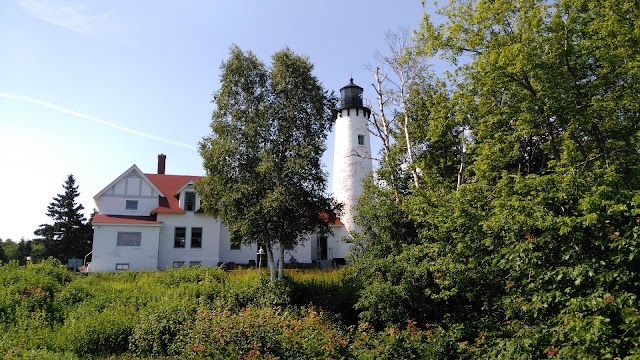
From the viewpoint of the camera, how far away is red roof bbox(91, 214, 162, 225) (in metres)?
26.0

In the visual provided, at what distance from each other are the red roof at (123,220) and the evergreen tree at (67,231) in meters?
18.1

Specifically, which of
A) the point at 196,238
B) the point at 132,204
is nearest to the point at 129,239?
the point at 132,204

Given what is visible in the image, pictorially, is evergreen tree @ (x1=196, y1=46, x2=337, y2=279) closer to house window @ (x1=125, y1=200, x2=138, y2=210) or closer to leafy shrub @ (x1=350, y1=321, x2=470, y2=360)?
leafy shrub @ (x1=350, y1=321, x2=470, y2=360)

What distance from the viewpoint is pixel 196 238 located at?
28.2 meters

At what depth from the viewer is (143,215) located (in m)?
27.8

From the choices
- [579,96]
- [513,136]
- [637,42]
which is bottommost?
[513,136]

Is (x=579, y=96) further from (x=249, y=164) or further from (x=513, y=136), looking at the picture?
(x=249, y=164)

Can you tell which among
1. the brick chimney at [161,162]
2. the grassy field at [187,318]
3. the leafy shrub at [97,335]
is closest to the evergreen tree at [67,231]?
the brick chimney at [161,162]

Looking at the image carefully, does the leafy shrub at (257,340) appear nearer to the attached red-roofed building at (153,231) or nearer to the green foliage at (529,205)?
the green foliage at (529,205)

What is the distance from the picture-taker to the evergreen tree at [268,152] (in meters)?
16.9

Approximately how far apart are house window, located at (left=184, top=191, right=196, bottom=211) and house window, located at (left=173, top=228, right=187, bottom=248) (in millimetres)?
1370

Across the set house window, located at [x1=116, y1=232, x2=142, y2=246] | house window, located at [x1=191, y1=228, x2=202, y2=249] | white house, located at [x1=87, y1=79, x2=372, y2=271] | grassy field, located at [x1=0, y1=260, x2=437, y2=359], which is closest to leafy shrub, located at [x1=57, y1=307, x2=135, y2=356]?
grassy field, located at [x1=0, y1=260, x2=437, y2=359]

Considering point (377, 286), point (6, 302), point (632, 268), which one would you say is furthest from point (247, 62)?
point (632, 268)

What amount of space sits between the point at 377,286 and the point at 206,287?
6834 mm
